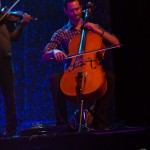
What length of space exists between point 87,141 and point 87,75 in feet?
2.82

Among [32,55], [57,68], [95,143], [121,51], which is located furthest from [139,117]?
[95,143]

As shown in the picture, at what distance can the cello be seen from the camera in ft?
10.9

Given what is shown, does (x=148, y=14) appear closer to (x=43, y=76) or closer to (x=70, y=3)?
(x=70, y=3)

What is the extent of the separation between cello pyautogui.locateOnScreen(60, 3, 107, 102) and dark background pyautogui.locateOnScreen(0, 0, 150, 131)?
0.87m

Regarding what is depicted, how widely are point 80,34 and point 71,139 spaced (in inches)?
50.6

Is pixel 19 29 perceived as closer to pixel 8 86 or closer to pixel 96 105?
pixel 8 86

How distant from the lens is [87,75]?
11.0 ft

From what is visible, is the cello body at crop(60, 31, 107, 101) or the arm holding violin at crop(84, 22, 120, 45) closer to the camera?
the cello body at crop(60, 31, 107, 101)

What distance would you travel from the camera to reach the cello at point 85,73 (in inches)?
131

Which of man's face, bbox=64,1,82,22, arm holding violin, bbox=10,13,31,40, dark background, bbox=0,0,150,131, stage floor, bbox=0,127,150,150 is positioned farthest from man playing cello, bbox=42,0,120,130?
stage floor, bbox=0,127,150,150

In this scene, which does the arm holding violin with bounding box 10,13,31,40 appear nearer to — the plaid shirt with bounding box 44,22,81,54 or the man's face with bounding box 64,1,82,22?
the plaid shirt with bounding box 44,22,81,54

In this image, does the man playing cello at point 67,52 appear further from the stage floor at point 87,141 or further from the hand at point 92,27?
the stage floor at point 87,141

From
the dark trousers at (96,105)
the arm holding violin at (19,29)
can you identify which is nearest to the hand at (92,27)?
the dark trousers at (96,105)

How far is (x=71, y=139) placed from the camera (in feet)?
8.53
